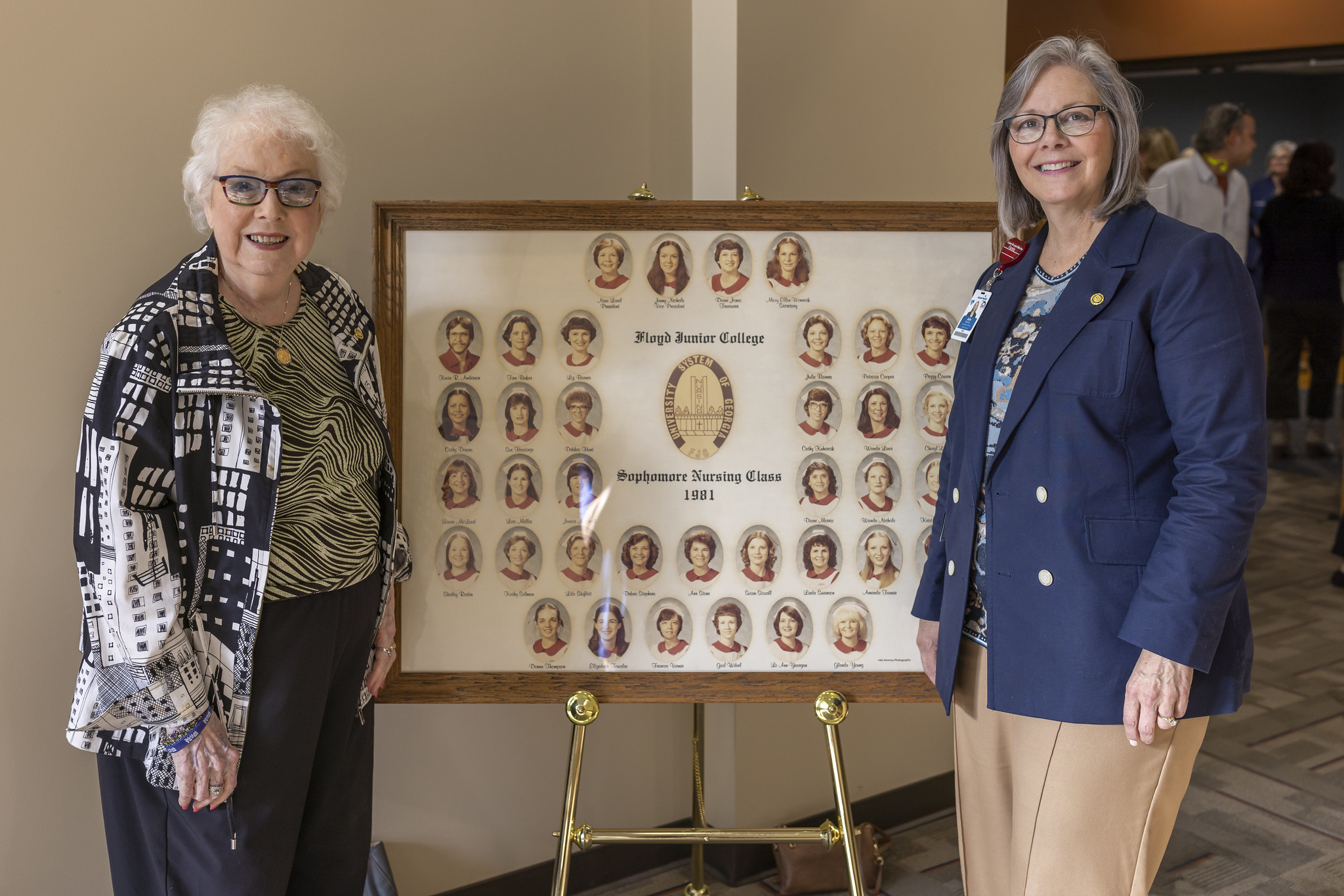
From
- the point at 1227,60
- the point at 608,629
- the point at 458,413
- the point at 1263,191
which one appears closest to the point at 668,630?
the point at 608,629

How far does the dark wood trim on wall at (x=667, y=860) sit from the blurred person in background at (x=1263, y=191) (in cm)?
403

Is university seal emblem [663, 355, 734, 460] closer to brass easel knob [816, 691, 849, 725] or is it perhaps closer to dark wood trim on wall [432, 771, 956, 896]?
brass easel knob [816, 691, 849, 725]

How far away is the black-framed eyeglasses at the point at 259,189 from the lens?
1.59 meters

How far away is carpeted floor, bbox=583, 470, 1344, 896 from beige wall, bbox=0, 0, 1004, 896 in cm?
23

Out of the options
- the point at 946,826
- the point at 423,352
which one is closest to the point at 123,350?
the point at 423,352

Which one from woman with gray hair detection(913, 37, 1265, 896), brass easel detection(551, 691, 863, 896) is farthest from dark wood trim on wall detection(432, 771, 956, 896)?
woman with gray hair detection(913, 37, 1265, 896)

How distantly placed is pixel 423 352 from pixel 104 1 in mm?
880

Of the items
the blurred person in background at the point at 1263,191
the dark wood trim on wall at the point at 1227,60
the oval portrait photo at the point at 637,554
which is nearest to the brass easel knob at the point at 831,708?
the oval portrait photo at the point at 637,554

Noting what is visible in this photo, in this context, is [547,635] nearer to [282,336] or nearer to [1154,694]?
[282,336]

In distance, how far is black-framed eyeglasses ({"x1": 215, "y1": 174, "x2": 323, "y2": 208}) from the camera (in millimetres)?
1586

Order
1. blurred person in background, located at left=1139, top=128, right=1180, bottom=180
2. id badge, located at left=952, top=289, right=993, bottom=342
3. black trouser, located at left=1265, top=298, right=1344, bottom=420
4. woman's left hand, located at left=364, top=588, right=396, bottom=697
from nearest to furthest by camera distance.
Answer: id badge, located at left=952, top=289, right=993, bottom=342 → woman's left hand, located at left=364, top=588, right=396, bottom=697 → blurred person in background, located at left=1139, top=128, right=1180, bottom=180 → black trouser, located at left=1265, top=298, right=1344, bottom=420

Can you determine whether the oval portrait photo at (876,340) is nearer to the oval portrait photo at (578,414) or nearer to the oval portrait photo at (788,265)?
the oval portrait photo at (788,265)

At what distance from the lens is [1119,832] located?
5.03 feet

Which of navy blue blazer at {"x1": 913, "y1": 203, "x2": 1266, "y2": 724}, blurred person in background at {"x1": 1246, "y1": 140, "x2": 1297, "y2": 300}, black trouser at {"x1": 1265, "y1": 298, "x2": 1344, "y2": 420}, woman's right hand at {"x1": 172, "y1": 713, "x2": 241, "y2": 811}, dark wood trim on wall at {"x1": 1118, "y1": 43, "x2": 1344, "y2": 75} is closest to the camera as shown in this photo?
navy blue blazer at {"x1": 913, "y1": 203, "x2": 1266, "y2": 724}
